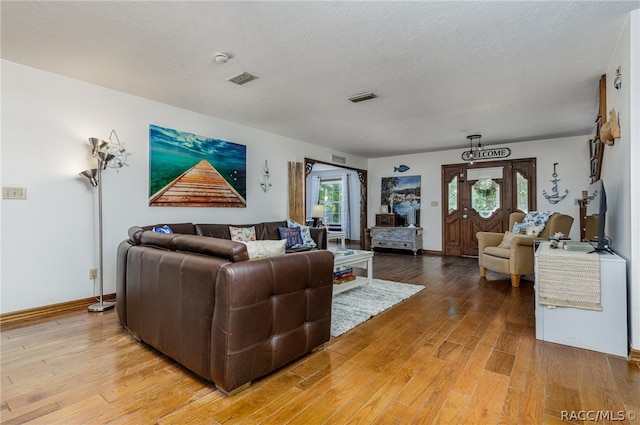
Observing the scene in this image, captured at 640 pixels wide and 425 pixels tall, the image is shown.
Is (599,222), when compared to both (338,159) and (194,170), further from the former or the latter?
(338,159)

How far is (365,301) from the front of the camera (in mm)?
3484

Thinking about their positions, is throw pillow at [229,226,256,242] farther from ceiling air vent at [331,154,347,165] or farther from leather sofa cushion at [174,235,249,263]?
ceiling air vent at [331,154,347,165]

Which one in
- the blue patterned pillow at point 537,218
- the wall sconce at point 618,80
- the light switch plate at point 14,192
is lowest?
the blue patterned pillow at point 537,218

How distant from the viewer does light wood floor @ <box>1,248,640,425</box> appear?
61.7 inches

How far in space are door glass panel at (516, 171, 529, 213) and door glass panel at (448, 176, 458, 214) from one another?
120cm

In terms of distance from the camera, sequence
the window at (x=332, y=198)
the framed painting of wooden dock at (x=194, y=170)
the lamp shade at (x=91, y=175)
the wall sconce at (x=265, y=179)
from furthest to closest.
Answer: the window at (x=332, y=198)
the wall sconce at (x=265, y=179)
the framed painting of wooden dock at (x=194, y=170)
the lamp shade at (x=91, y=175)

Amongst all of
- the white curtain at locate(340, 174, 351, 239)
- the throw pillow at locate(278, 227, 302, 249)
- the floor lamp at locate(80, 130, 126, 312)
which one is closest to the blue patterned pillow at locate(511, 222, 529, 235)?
the throw pillow at locate(278, 227, 302, 249)

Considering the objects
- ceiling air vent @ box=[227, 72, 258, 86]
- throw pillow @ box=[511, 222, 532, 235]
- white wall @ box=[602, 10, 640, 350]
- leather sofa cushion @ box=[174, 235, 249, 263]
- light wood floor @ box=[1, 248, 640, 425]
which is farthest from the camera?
throw pillow @ box=[511, 222, 532, 235]

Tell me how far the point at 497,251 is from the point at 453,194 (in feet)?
9.57

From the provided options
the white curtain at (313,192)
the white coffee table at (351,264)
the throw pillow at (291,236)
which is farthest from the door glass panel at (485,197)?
the white curtain at (313,192)

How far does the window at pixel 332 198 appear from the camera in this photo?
10.0 meters

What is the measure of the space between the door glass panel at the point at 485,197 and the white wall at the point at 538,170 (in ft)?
2.25

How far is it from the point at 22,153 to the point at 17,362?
1.99 meters

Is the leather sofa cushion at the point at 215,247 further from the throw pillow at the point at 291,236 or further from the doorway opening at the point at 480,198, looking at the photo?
the doorway opening at the point at 480,198
